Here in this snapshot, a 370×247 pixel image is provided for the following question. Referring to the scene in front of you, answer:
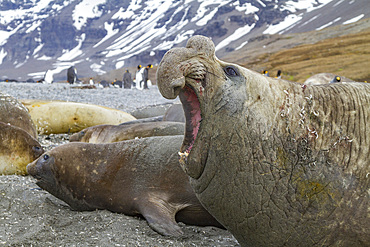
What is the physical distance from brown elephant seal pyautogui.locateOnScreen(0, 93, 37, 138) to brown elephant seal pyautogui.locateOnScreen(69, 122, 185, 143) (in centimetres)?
86

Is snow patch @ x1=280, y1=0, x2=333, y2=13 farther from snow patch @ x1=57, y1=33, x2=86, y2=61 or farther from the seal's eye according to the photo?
the seal's eye

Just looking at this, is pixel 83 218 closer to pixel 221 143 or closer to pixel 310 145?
pixel 221 143

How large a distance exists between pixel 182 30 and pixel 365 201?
137608 mm

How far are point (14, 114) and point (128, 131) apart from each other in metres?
1.75

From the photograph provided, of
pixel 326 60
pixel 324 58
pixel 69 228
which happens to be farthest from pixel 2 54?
pixel 69 228

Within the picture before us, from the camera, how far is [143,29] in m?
162

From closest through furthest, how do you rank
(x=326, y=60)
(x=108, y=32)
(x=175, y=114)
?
(x=175, y=114) < (x=326, y=60) < (x=108, y=32)

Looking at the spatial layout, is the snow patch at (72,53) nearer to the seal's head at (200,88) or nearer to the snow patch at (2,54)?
the snow patch at (2,54)

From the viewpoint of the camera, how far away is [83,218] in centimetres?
380

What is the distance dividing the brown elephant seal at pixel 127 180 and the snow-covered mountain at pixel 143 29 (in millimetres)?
82337

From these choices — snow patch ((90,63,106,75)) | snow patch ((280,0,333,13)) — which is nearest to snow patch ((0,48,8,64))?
snow patch ((90,63,106,75))

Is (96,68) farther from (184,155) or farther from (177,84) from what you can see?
(177,84)

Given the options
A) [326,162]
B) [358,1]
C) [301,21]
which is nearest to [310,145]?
[326,162]

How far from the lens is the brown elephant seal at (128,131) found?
5.70 metres
